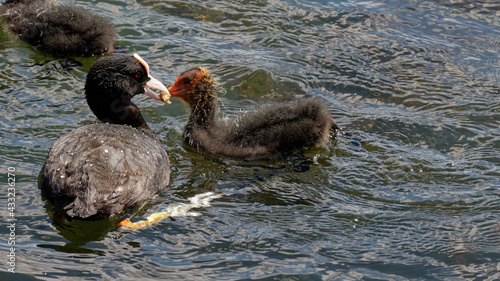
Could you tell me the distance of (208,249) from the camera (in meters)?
5.04

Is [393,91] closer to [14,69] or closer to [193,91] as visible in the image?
[193,91]

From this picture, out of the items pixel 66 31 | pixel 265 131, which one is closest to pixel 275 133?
pixel 265 131

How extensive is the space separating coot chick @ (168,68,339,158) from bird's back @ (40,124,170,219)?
85cm

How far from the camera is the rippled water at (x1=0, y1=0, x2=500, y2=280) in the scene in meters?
4.95

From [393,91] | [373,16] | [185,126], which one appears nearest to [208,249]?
[185,126]

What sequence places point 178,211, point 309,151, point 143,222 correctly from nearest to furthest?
1. point 143,222
2. point 178,211
3. point 309,151

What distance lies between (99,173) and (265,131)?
202cm

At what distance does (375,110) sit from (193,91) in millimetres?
2217

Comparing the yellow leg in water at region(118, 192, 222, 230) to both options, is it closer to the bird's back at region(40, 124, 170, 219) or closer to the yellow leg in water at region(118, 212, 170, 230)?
the yellow leg in water at region(118, 212, 170, 230)

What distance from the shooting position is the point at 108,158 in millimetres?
5441

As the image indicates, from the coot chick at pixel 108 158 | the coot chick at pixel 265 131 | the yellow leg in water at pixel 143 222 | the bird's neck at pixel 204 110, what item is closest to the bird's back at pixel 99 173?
the coot chick at pixel 108 158

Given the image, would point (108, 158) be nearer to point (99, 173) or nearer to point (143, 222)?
point (99, 173)

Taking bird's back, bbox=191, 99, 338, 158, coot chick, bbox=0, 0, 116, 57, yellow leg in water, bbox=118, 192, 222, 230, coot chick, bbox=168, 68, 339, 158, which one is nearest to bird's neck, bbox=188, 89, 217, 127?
coot chick, bbox=168, 68, 339, 158

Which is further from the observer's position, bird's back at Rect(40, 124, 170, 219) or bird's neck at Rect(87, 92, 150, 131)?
bird's neck at Rect(87, 92, 150, 131)
